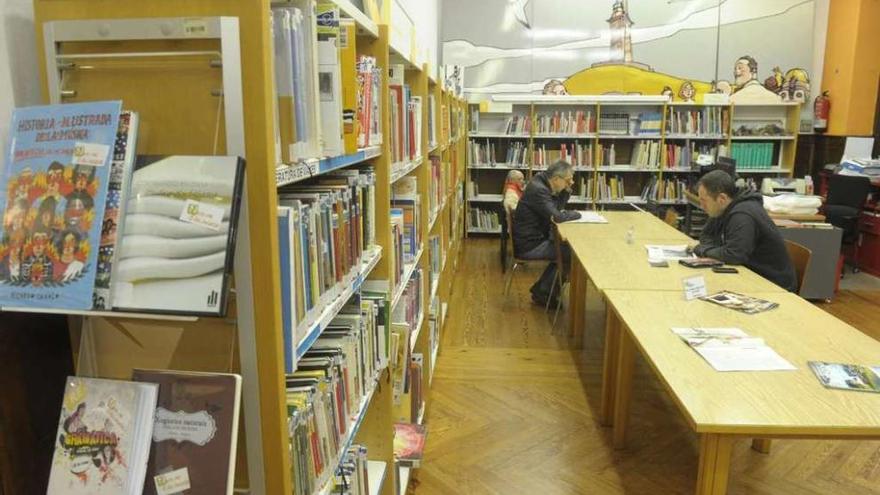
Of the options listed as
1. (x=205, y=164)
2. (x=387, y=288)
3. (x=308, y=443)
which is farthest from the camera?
(x=387, y=288)

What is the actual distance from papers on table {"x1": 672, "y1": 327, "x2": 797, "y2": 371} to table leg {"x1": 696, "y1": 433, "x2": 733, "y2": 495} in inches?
12.4

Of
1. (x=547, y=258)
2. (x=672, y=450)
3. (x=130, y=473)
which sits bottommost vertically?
(x=672, y=450)

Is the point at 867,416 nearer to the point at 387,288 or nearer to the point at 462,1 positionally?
the point at 387,288

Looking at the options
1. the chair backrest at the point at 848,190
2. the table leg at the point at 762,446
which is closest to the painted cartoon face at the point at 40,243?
the table leg at the point at 762,446

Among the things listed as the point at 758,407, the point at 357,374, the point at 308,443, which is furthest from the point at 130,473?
the point at 758,407

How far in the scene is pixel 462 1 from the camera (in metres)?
8.43

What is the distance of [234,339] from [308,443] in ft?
1.16

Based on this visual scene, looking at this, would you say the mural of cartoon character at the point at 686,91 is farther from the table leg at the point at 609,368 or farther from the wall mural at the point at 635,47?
the table leg at the point at 609,368

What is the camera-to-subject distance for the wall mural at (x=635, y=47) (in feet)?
26.6

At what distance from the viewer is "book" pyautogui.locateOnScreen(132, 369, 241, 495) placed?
92 centimetres

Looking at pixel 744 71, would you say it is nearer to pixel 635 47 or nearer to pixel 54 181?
pixel 635 47

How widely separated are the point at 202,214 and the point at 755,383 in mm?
1719

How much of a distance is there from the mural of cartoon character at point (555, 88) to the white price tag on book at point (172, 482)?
8.16 m

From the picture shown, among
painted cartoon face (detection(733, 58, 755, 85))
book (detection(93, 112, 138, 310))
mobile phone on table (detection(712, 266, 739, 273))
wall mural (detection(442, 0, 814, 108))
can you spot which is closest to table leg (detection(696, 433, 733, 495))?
book (detection(93, 112, 138, 310))
